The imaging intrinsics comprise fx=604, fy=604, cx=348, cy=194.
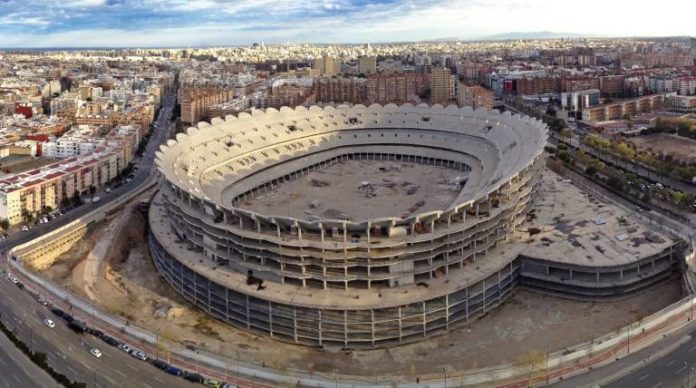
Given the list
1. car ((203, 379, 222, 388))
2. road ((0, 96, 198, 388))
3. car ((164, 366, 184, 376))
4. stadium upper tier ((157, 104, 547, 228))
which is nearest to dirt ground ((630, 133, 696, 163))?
stadium upper tier ((157, 104, 547, 228))

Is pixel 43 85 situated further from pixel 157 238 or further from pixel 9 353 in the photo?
pixel 9 353

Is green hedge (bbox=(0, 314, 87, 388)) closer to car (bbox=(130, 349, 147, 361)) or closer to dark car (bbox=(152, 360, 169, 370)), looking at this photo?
car (bbox=(130, 349, 147, 361))

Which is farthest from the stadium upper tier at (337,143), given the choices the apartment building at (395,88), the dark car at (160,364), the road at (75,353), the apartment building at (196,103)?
the apartment building at (395,88)

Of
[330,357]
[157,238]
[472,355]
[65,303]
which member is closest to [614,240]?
[472,355]

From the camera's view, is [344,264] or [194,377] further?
[344,264]

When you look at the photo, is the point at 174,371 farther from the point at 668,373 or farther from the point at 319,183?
the point at 319,183

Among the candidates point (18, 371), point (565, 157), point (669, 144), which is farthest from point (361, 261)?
point (669, 144)
